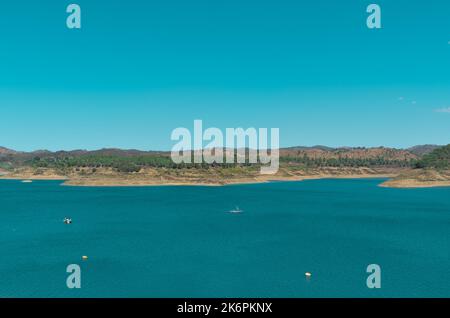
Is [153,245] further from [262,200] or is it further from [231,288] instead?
[262,200]

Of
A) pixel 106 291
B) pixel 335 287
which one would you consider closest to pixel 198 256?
pixel 106 291

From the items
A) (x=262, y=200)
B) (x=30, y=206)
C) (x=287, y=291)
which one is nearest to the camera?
(x=287, y=291)

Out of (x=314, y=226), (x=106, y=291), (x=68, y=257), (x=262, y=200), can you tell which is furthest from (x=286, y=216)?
(x=106, y=291)

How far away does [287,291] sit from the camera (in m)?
56.5

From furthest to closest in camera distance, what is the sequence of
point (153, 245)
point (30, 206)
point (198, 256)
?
point (30, 206)
point (153, 245)
point (198, 256)

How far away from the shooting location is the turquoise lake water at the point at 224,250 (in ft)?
192

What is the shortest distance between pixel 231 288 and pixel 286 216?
7746cm

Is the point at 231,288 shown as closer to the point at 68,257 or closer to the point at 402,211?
the point at 68,257

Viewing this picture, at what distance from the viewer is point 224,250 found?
82062mm

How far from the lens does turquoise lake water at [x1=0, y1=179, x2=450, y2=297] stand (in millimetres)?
58656

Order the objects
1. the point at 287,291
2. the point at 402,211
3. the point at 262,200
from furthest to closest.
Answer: the point at 262,200
the point at 402,211
the point at 287,291

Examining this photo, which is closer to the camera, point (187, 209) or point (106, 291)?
point (106, 291)

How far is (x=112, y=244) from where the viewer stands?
8950cm

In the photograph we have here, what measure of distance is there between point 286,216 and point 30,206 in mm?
95266
